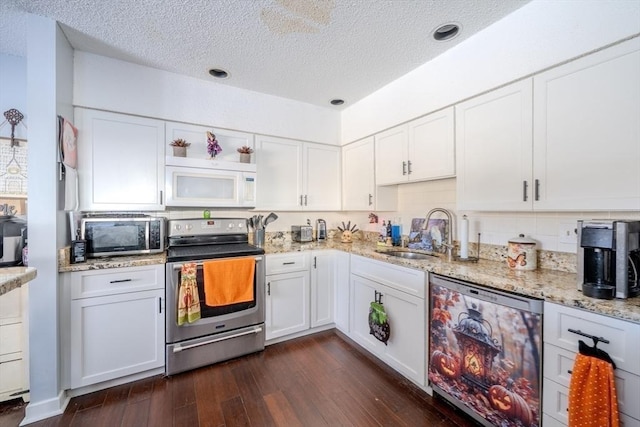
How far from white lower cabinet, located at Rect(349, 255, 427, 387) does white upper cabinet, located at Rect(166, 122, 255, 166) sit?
1.63 m

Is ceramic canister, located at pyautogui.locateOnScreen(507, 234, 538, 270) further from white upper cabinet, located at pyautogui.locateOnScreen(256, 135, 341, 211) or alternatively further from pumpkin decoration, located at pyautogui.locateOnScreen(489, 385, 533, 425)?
white upper cabinet, located at pyautogui.locateOnScreen(256, 135, 341, 211)

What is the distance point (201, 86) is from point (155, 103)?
17.7 inches

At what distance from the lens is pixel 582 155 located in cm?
142

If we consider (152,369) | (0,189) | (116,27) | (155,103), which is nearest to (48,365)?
(152,369)

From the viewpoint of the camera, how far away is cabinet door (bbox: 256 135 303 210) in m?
2.91

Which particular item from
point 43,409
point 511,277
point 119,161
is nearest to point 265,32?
point 119,161

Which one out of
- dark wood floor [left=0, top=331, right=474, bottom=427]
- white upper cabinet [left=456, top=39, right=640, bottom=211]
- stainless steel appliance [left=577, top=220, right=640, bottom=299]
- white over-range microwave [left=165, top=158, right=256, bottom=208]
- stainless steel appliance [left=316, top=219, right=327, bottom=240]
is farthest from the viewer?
stainless steel appliance [left=316, top=219, right=327, bottom=240]

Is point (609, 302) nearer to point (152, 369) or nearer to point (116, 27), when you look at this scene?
point (152, 369)

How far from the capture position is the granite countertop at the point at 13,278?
0.95m

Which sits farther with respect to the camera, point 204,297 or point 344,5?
point 204,297

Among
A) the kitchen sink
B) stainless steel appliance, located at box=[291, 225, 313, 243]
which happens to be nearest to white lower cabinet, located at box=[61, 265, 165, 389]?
stainless steel appliance, located at box=[291, 225, 313, 243]

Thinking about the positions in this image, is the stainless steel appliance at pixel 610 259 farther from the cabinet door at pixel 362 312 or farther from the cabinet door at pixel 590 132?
the cabinet door at pixel 362 312

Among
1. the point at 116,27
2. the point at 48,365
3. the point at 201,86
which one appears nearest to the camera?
the point at 48,365

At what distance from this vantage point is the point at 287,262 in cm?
258
